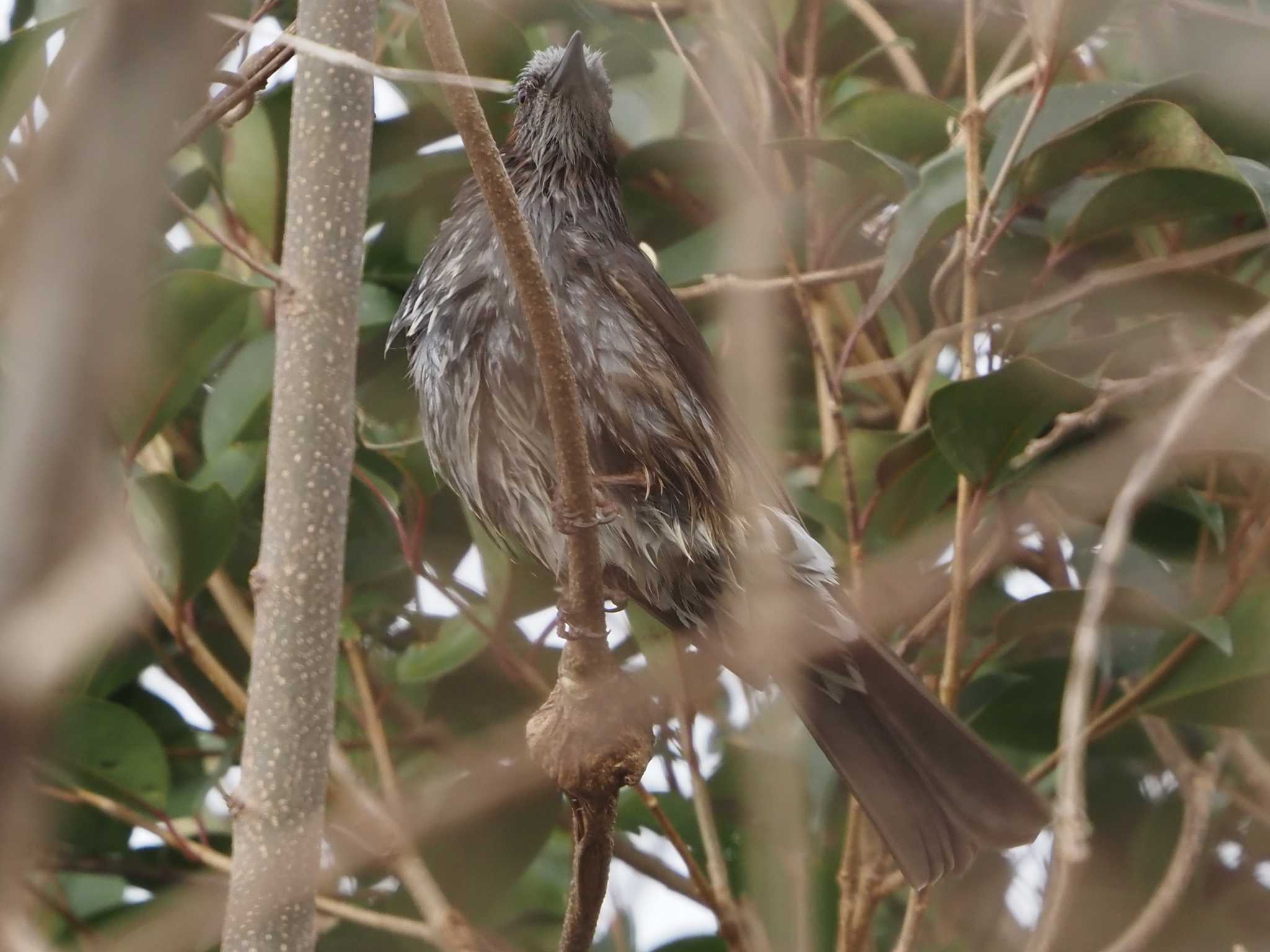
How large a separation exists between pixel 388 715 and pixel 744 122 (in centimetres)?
133

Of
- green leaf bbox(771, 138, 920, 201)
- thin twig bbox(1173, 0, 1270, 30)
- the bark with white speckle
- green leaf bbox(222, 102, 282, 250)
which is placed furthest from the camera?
green leaf bbox(222, 102, 282, 250)

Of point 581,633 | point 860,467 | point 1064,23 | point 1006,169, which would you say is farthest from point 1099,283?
point 581,633

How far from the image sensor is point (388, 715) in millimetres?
2975

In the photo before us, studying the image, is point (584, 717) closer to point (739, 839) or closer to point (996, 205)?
point (739, 839)

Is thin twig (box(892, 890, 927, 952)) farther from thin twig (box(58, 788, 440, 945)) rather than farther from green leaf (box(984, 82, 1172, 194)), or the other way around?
green leaf (box(984, 82, 1172, 194))

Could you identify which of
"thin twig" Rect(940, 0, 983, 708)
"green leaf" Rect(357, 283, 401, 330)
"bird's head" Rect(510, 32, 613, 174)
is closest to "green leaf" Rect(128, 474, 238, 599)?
"green leaf" Rect(357, 283, 401, 330)

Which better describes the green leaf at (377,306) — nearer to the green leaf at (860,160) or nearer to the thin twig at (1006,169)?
the green leaf at (860,160)

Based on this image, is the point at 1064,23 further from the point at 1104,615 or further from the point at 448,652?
the point at 448,652

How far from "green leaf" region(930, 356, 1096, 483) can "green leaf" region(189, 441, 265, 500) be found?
3.77 feet

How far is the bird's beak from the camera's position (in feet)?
9.43

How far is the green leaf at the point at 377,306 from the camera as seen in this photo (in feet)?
9.36

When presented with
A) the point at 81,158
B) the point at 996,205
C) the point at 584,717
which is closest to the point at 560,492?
the point at 584,717

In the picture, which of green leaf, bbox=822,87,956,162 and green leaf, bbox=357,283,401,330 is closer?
green leaf, bbox=822,87,956,162

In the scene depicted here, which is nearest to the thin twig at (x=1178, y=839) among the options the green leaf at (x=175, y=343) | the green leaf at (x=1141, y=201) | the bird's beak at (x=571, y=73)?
the green leaf at (x=1141, y=201)
